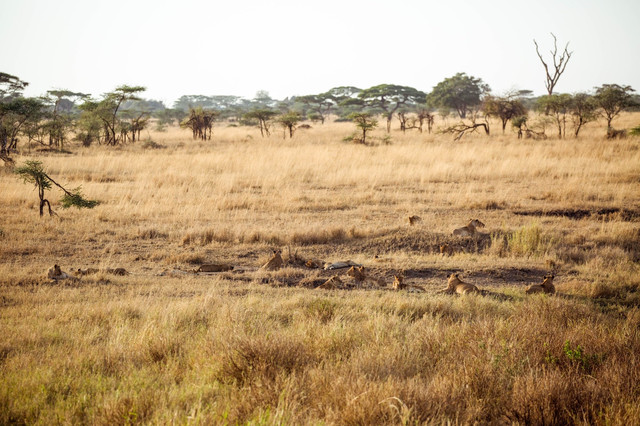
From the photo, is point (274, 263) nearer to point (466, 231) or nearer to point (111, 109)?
point (466, 231)

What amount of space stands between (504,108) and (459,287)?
2664 centimetres

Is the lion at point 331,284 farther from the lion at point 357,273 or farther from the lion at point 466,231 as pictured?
the lion at point 466,231

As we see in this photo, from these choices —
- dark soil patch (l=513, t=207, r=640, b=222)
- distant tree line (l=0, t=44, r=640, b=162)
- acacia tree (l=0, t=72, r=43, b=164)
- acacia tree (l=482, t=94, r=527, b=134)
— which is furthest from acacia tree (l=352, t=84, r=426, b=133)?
dark soil patch (l=513, t=207, r=640, b=222)

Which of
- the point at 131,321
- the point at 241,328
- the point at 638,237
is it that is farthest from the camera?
the point at 638,237

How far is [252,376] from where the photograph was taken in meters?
3.37

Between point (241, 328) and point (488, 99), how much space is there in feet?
99.0

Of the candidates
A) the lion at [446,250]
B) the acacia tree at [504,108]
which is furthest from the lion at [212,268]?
the acacia tree at [504,108]

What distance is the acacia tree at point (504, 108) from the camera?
29.1 metres

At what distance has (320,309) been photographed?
16.9 ft

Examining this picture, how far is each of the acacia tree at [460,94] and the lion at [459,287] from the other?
164 feet

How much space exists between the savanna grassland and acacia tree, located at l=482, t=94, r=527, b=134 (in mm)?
16346

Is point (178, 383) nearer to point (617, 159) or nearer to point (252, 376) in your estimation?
point (252, 376)

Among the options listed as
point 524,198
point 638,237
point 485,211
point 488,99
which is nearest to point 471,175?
point 524,198

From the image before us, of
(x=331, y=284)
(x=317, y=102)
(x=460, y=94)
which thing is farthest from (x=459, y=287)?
(x=317, y=102)
